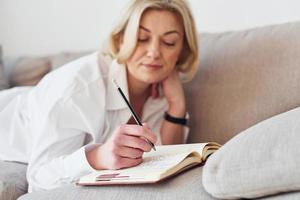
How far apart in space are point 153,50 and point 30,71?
2.59 feet

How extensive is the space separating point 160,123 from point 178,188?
2.20ft

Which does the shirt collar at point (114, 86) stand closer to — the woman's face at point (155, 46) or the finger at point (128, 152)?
the woman's face at point (155, 46)

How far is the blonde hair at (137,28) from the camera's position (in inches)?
54.1

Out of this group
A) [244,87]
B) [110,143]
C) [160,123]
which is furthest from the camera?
[160,123]

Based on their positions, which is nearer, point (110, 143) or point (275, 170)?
point (275, 170)

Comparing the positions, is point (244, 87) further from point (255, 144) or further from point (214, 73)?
point (255, 144)

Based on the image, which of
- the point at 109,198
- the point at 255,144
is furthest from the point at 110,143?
the point at 255,144

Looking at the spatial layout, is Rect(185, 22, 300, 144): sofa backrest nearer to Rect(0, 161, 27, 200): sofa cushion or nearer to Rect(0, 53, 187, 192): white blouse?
Rect(0, 53, 187, 192): white blouse

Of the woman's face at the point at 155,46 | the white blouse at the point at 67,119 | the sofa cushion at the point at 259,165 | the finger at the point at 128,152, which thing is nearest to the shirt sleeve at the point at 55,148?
the white blouse at the point at 67,119

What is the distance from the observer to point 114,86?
55.2 inches

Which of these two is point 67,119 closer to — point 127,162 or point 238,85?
point 127,162

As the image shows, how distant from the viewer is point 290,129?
2.77 feet

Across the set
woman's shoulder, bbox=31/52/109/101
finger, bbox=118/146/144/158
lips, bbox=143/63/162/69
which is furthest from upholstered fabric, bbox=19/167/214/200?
lips, bbox=143/63/162/69

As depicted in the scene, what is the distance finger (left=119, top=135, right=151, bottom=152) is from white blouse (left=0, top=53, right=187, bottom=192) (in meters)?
0.11
